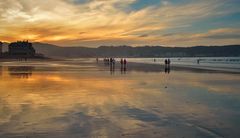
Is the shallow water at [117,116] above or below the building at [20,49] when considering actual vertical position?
below

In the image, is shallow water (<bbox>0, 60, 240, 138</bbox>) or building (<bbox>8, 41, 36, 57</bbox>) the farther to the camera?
building (<bbox>8, 41, 36, 57</bbox>)

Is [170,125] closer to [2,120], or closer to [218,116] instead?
[218,116]

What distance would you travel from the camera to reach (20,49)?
180500mm

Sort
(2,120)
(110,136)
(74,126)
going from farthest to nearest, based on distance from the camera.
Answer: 1. (2,120)
2. (74,126)
3. (110,136)

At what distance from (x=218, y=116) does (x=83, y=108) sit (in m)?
5.06

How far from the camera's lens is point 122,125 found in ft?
31.6

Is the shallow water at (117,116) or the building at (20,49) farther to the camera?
the building at (20,49)

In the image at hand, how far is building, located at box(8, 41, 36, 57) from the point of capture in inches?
7003

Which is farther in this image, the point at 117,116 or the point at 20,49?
the point at 20,49

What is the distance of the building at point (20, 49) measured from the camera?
178 metres

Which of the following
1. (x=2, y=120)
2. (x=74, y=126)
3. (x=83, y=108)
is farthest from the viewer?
(x=83, y=108)

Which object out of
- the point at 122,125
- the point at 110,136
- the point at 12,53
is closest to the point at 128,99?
the point at 122,125

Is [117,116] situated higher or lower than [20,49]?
lower

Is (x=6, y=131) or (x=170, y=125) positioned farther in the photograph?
(x=170, y=125)
